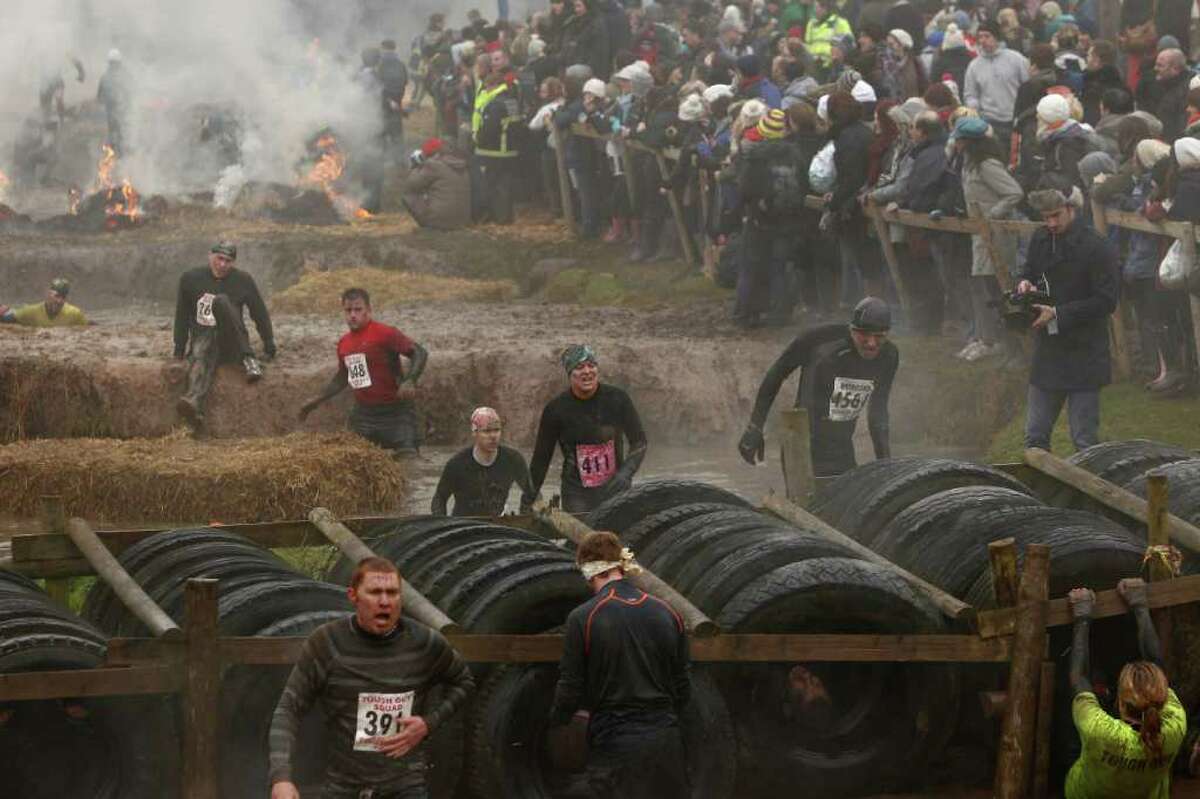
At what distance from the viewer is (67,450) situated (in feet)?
62.1

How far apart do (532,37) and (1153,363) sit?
50.7 feet

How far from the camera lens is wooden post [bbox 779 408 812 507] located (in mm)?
12734

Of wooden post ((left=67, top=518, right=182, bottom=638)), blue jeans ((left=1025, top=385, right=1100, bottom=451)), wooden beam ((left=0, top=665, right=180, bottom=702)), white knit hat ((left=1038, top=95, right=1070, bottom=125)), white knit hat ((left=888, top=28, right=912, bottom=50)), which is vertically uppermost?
white knit hat ((left=888, top=28, right=912, bottom=50))

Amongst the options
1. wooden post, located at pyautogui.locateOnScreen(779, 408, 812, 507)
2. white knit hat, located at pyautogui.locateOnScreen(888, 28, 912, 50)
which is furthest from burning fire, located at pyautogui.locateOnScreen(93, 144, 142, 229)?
wooden post, located at pyautogui.locateOnScreen(779, 408, 812, 507)

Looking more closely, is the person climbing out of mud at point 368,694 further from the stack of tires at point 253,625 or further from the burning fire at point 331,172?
the burning fire at point 331,172

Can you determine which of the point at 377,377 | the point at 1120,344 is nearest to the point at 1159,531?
the point at 1120,344

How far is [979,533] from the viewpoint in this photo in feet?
36.9

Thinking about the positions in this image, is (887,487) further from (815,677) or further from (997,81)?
(997,81)

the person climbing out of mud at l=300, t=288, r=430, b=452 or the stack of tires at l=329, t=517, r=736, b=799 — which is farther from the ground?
the person climbing out of mud at l=300, t=288, r=430, b=452

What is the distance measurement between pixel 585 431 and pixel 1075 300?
359 centimetres

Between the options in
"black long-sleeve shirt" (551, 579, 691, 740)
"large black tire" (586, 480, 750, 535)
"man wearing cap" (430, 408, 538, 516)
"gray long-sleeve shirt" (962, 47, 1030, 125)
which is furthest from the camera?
"gray long-sleeve shirt" (962, 47, 1030, 125)

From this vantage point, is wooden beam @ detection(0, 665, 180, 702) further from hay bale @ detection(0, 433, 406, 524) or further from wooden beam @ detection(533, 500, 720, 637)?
hay bale @ detection(0, 433, 406, 524)

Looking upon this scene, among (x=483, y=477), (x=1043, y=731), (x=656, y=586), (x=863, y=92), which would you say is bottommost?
(x=1043, y=731)

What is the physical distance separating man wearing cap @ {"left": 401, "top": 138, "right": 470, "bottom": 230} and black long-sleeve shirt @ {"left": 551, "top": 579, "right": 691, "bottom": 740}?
22.7 m
